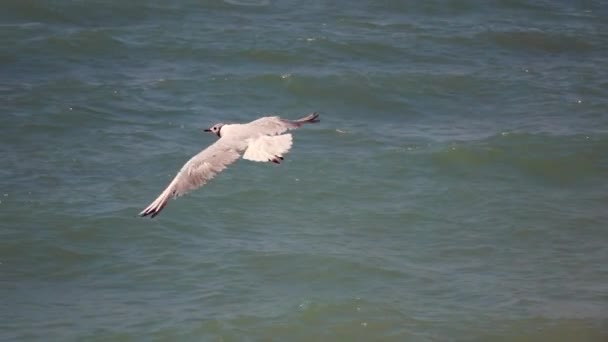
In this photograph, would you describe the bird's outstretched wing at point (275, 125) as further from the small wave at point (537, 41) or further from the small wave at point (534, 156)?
the small wave at point (537, 41)

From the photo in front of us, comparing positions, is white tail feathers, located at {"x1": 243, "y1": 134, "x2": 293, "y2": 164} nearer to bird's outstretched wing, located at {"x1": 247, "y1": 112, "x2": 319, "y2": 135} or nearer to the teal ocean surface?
bird's outstretched wing, located at {"x1": 247, "y1": 112, "x2": 319, "y2": 135}

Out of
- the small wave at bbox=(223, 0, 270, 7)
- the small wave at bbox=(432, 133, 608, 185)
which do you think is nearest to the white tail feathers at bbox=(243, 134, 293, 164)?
the small wave at bbox=(432, 133, 608, 185)

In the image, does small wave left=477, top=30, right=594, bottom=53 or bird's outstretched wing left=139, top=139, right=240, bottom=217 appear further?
small wave left=477, top=30, right=594, bottom=53

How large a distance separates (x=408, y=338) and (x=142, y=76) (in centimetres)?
907

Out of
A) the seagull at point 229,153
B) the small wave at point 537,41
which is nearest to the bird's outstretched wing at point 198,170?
the seagull at point 229,153

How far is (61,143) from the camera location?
15.8m

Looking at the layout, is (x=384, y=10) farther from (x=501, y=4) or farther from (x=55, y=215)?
(x=55, y=215)

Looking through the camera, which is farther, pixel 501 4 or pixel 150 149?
pixel 501 4

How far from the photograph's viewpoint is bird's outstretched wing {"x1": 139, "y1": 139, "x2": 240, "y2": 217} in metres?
8.91

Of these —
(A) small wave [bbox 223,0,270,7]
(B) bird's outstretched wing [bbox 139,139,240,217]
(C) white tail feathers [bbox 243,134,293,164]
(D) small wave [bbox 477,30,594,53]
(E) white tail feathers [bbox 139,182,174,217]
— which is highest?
(C) white tail feathers [bbox 243,134,293,164]

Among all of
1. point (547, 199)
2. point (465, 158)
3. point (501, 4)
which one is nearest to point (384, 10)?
point (501, 4)

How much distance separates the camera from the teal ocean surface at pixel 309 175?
1155 centimetres

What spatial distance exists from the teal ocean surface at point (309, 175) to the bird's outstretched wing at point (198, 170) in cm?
246

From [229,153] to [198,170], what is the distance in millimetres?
412
